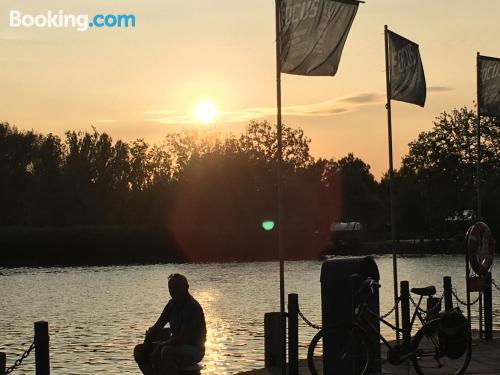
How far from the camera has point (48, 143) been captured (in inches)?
4879

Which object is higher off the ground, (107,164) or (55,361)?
(107,164)

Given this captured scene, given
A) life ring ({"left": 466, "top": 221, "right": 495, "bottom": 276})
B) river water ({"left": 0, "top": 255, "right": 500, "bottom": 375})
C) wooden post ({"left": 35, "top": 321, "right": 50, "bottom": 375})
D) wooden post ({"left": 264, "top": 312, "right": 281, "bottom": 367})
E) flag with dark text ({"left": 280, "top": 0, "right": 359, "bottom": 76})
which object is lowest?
river water ({"left": 0, "top": 255, "right": 500, "bottom": 375})

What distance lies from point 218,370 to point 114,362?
3038 mm

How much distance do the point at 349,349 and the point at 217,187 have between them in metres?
90.3

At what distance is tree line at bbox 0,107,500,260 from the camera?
97.8 meters

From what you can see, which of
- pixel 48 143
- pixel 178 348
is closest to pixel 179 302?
pixel 178 348

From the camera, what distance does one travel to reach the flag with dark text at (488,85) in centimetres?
2075

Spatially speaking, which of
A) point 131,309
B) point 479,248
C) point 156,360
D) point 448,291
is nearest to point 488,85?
point 448,291

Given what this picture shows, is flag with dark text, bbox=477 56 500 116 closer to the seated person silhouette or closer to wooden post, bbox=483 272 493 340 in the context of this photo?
wooden post, bbox=483 272 493 340

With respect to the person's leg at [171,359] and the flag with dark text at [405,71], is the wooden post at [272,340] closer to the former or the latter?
the person's leg at [171,359]

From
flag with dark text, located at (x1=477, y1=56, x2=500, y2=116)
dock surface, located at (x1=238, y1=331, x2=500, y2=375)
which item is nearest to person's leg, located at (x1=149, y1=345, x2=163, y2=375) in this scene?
dock surface, located at (x1=238, y1=331, x2=500, y2=375)

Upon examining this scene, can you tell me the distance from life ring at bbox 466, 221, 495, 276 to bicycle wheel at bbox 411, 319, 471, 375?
3447mm

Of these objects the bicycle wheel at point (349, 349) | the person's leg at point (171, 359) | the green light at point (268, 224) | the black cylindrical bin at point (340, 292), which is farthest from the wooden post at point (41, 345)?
the green light at point (268, 224)

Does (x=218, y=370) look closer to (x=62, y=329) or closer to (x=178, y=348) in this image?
(x=178, y=348)
